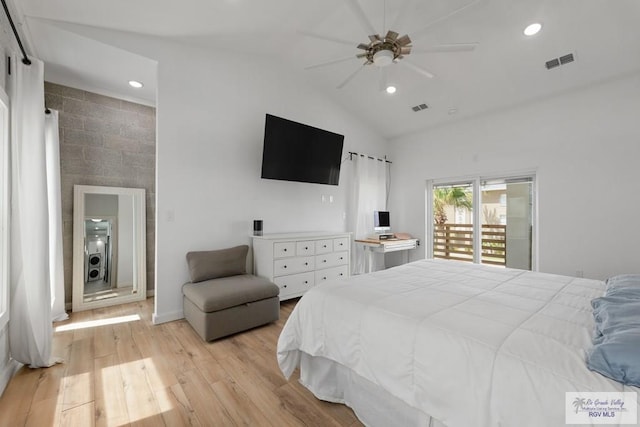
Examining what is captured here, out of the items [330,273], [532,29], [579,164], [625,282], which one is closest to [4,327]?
[330,273]

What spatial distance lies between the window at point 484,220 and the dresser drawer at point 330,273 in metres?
1.91

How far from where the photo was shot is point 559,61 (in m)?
3.06

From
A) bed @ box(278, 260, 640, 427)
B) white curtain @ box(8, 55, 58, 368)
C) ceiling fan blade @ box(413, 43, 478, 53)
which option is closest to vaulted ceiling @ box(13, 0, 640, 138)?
ceiling fan blade @ box(413, 43, 478, 53)

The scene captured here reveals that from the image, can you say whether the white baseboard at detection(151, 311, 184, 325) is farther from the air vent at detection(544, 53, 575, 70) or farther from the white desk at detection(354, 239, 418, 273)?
the air vent at detection(544, 53, 575, 70)

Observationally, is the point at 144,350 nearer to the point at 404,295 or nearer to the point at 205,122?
the point at 404,295

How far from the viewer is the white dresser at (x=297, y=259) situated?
10.6 ft

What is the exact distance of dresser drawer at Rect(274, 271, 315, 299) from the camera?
3301 millimetres

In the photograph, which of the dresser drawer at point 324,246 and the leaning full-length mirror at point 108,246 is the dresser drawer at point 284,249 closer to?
the dresser drawer at point 324,246

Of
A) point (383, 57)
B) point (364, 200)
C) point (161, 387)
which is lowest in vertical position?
point (161, 387)

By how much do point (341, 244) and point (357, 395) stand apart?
253cm

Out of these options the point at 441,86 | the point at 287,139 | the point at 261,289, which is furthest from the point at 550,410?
the point at 441,86

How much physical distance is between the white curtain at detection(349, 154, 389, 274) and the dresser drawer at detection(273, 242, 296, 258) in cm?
174

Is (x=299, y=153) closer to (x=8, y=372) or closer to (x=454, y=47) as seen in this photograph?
(x=454, y=47)

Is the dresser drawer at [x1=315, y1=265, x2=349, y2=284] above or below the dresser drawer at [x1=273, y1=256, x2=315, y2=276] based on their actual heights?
below
